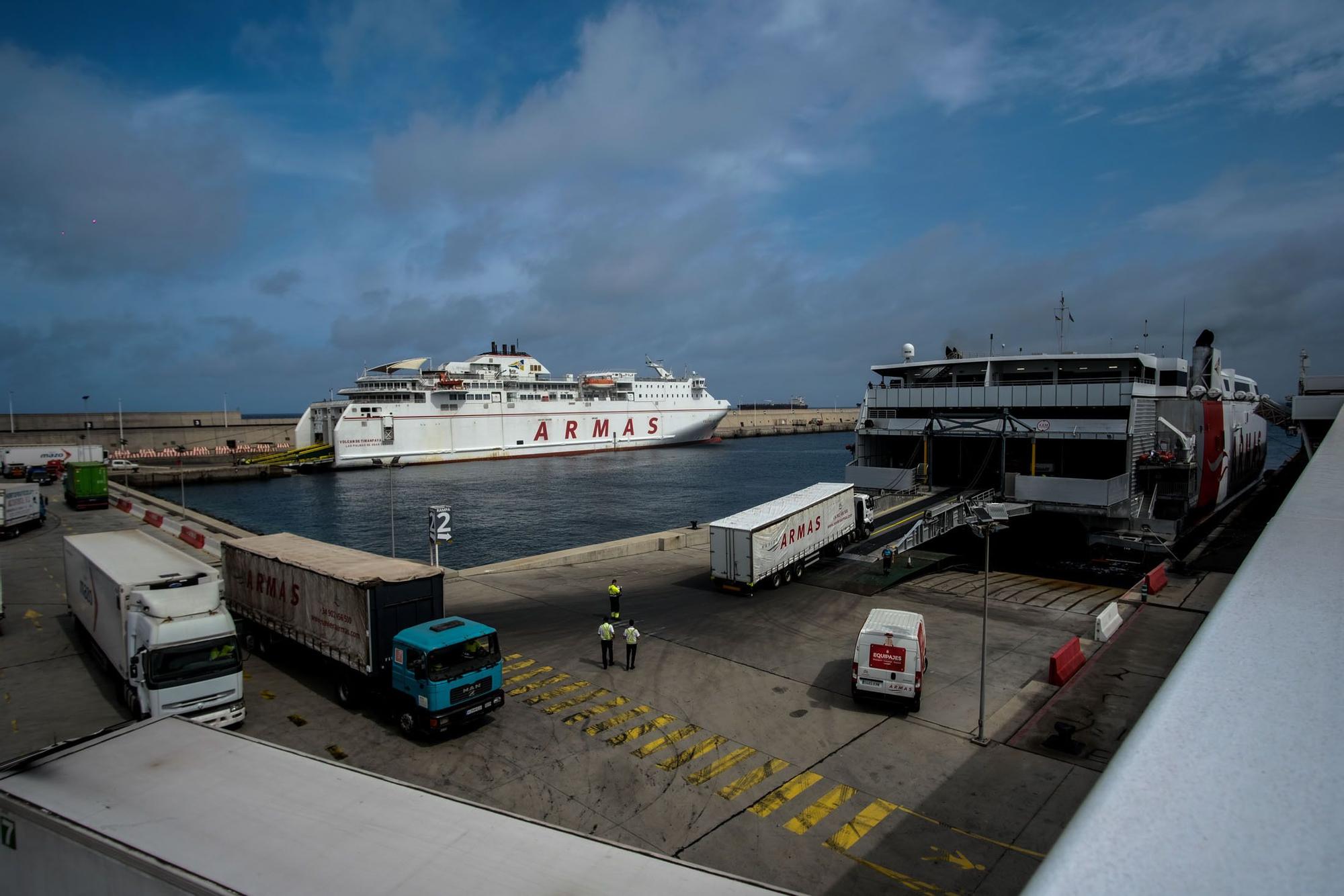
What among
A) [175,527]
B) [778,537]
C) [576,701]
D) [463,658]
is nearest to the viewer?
[463,658]

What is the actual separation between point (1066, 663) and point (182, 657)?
16602 millimetres

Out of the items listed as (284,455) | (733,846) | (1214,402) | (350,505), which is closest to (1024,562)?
(1214,402)

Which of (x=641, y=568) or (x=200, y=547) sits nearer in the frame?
(x=641, y=568)

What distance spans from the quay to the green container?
2296cm

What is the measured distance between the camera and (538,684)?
47.9 feet

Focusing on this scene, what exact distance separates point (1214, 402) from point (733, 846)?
1413 inches

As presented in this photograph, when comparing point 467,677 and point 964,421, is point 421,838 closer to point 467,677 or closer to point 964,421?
point 467,677

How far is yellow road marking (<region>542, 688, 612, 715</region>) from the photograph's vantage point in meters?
13.3

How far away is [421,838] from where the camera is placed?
5551mm

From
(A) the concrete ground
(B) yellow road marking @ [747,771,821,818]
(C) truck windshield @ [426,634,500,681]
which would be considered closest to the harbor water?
(A) the concrete ground

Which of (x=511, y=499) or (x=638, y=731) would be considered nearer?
(x=638, y=731)

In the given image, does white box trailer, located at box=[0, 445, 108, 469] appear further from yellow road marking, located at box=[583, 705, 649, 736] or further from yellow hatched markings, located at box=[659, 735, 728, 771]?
yellow hatched markings, located at box=[659, 735, 728, 771]

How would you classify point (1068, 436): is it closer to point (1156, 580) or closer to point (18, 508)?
point (1156, 580)

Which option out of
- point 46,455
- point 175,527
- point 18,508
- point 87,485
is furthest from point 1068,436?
point 46,455
